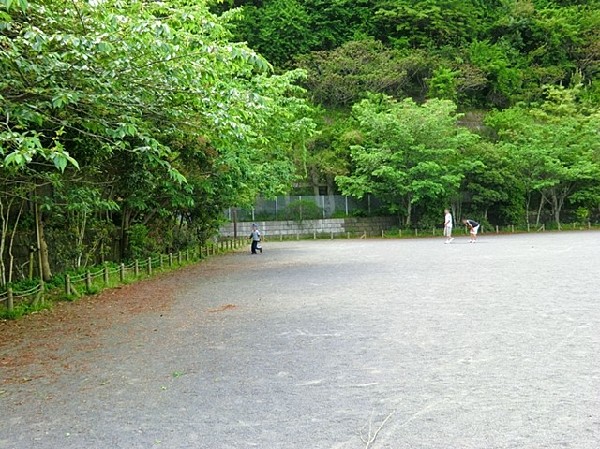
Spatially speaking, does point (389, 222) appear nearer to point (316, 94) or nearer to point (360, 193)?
point (360, 193)

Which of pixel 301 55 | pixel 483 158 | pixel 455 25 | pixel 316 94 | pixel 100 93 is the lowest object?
pixel 100 93

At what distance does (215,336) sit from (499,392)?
369 cm

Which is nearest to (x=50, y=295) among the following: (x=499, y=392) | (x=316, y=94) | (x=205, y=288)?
(x=205, y=288)

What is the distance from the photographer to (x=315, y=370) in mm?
5094

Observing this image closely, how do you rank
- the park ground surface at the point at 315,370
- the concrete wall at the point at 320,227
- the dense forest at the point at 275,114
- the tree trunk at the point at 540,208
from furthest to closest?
1. the tree trunk at the point at 540,208
2. the concrete wall at the point at 320,227
3. the dense forest at the point at 275,114
4. the park ground surface at the point at 315,370

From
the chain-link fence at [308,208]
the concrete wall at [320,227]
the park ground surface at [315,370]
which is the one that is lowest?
the park ground surface at [315,370]

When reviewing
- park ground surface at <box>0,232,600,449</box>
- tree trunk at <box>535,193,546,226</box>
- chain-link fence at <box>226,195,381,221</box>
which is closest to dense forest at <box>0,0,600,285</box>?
tree trunk at <box>535,193,546,226</box>

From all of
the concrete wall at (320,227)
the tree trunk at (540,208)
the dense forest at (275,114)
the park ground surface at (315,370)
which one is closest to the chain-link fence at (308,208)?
the concrete wall at (320,227)

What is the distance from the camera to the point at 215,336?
270 inches

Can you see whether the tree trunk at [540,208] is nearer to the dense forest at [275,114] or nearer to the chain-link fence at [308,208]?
the dense forest at [275,114]

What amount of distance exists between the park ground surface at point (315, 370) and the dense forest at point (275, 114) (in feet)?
6.70

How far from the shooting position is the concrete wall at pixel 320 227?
120ft

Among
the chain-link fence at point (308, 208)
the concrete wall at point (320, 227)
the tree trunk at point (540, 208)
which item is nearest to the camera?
the concrete wall at point (320, 227)

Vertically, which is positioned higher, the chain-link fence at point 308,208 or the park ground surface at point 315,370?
the chain-link fence at point 308,208
